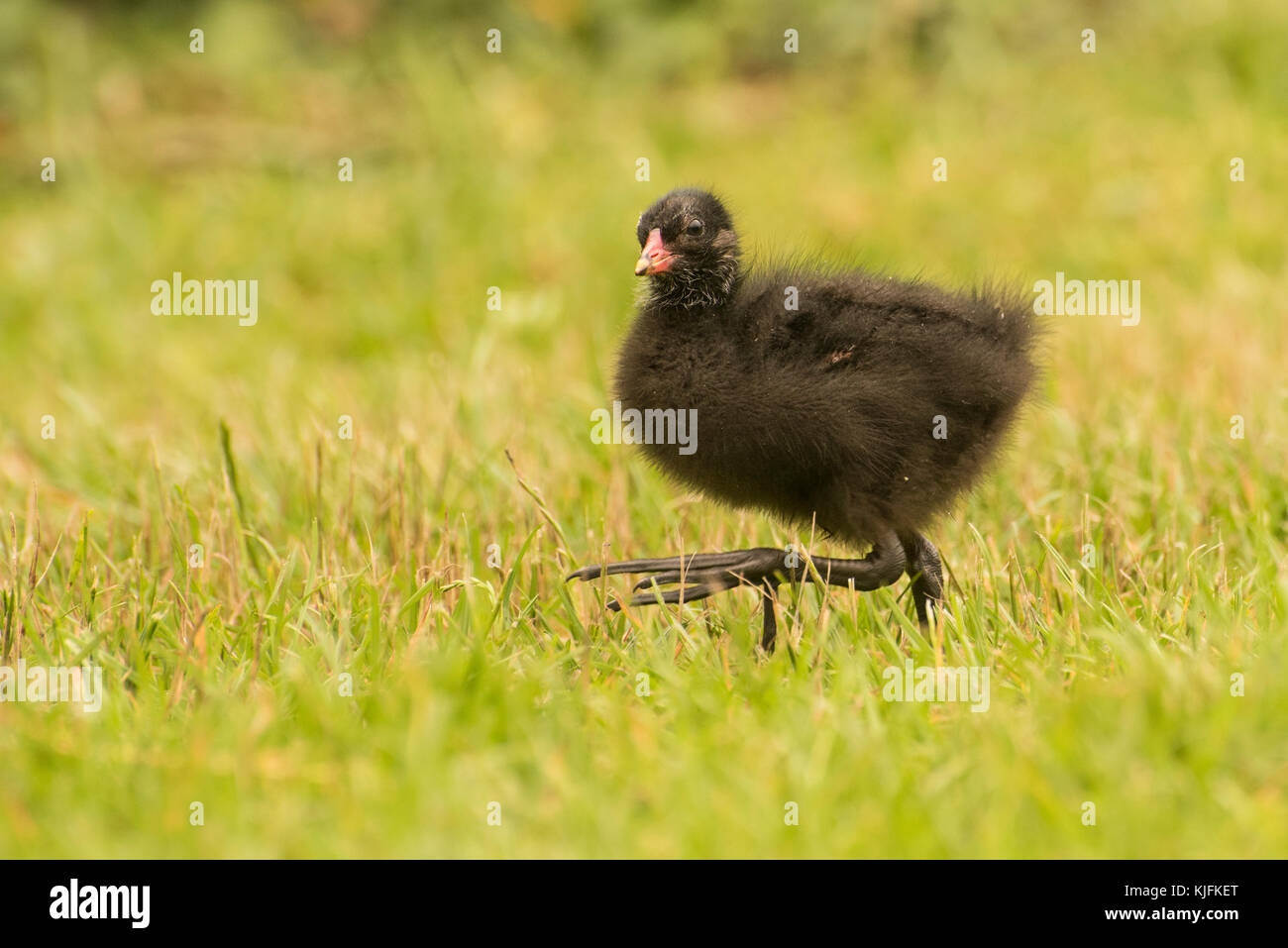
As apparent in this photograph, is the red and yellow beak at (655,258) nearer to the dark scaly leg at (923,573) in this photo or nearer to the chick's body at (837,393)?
the chick's body at (837,393)

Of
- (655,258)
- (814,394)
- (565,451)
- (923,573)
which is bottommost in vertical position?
(923,573)

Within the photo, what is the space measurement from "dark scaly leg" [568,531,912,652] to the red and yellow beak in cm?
74

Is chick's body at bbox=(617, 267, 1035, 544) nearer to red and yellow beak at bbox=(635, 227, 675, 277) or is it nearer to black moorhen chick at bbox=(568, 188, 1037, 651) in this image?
black moorhen chick at bbox=(568, 188, 1037, 651)

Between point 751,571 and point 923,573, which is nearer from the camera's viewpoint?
point 751,571

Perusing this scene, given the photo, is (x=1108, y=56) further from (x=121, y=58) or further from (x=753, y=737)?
(x=753, y=737)

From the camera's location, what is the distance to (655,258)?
3756 mm

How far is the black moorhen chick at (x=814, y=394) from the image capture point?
11.6ft

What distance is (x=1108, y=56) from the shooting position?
Answer: 10070 mm

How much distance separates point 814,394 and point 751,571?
0.49 meters

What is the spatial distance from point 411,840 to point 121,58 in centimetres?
904

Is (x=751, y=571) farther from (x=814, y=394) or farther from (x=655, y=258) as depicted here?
(x=655, y=258)

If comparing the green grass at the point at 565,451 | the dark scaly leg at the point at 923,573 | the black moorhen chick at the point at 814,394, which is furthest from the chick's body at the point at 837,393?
the green grass at the point at 565,451

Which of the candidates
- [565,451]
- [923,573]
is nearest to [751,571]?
[923,573]
